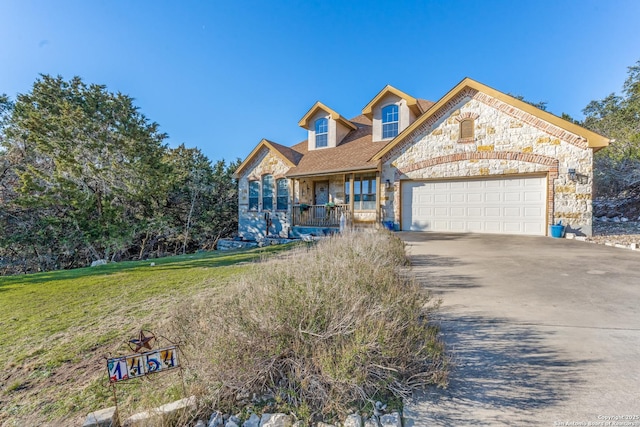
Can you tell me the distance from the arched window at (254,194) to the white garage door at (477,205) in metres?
8.81

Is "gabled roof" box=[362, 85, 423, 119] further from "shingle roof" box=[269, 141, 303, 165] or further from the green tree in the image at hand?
the green tree

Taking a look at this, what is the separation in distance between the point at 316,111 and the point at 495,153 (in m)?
9.68

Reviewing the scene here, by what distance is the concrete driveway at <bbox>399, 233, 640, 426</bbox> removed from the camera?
6.72 feet

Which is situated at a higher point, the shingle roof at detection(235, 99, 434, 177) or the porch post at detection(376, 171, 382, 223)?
the shingle roof at detection(235, 99, 434, 177)

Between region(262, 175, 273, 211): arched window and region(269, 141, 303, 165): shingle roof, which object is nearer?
region(269, 141, 303, 165): shingle roof

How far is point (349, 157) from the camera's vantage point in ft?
48.1

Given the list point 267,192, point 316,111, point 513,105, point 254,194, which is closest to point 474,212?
point 513,105

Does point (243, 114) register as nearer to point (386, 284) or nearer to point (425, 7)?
point (425, 7)

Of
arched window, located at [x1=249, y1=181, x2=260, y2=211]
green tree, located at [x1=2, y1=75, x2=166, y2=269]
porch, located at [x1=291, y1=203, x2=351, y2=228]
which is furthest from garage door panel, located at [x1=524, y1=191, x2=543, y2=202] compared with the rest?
green tree, located at [x1=2, y1=75, x2=166, y2=269]

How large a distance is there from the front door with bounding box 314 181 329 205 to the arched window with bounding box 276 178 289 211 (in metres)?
1.72

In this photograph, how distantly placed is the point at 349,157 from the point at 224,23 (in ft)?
26.6

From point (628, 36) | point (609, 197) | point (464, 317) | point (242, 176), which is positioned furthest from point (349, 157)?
point (609, 197)

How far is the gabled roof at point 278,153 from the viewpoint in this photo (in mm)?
16172

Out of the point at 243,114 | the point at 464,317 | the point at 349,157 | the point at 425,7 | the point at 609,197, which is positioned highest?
the point at 425,7
